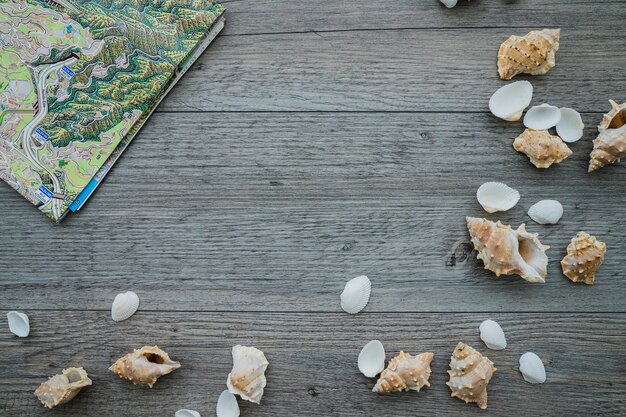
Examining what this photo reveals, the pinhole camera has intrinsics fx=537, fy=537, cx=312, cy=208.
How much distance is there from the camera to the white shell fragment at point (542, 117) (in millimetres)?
824

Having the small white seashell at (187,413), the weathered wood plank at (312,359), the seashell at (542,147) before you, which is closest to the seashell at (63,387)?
the weathered wood plank at (312,359)

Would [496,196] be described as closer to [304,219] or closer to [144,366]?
[304,219]

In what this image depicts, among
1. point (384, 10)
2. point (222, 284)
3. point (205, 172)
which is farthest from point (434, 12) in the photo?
point (222, 284)

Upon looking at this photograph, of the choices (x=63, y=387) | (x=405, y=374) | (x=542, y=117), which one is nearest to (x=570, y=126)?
(x=542, y=117)

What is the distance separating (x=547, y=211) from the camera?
809 mm

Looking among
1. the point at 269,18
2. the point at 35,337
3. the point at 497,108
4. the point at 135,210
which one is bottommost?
the point at 35,337

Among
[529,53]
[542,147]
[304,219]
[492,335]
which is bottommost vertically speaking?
[492,335]

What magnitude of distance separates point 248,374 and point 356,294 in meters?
0.20

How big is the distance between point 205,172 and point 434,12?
1.48 ft

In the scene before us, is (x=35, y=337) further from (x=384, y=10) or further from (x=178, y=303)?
(x=384, y=10)

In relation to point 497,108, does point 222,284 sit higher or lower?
lower

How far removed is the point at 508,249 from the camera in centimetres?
77

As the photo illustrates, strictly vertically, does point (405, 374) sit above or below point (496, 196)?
below

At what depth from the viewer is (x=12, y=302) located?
0.87 metres
